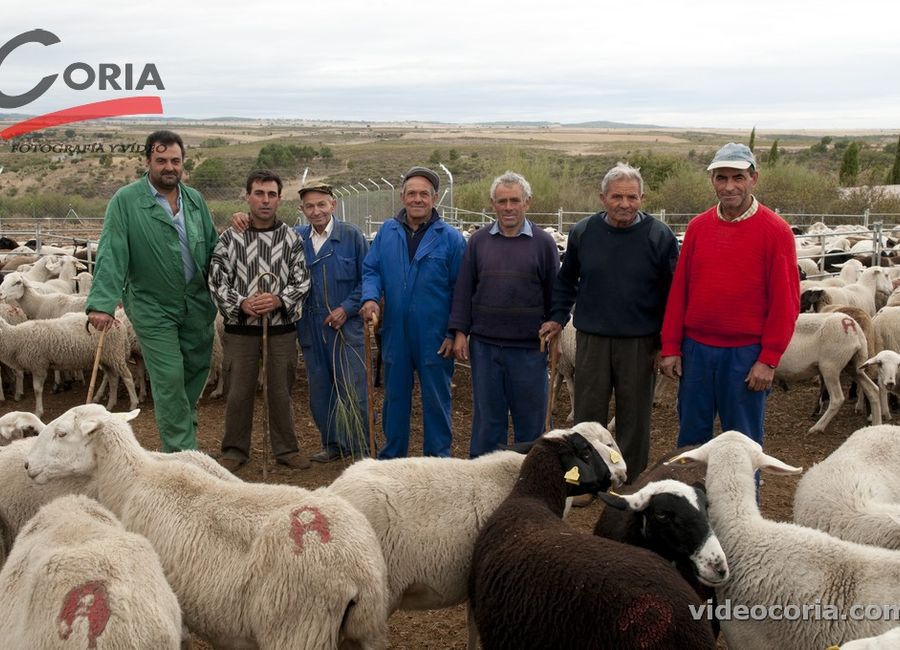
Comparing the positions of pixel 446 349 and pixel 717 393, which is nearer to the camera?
pixel 717 393

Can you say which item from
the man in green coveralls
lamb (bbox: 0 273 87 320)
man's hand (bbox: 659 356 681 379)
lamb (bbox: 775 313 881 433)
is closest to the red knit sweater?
man's hand (bbox: 659 356 681 379)

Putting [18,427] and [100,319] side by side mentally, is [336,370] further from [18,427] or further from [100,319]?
[18,427]

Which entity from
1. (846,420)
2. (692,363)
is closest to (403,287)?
(692,363)

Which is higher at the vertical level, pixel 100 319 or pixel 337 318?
pixel 100 319

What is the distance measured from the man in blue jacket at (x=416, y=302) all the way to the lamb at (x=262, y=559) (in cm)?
209

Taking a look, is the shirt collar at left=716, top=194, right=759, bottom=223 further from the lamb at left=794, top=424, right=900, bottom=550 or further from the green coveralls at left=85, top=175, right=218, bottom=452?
the green coveralls at left=85, top=175, right=218, bottom=452

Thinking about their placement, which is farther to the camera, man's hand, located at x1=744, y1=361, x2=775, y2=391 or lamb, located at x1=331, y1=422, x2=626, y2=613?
man's hand, located at x1=744, y1=361, x2=775, y2=391

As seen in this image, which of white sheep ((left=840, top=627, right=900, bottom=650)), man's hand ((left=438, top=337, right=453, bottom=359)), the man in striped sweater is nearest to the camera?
white sheep ((left=840, top=627, right=900, bottom=650))

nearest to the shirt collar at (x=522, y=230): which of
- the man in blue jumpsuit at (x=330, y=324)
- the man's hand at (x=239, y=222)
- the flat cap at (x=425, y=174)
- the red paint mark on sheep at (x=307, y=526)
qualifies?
the flat cap at (x=425, y=174)

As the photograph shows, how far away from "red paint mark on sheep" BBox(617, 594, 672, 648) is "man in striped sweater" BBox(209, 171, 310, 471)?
387 cm

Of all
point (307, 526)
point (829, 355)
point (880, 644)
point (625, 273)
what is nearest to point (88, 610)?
point (307, 526)

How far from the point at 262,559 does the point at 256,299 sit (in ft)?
9.71

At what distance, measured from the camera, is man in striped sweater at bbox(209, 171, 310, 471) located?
6030 millimetres

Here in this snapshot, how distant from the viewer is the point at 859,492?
4301 mm
